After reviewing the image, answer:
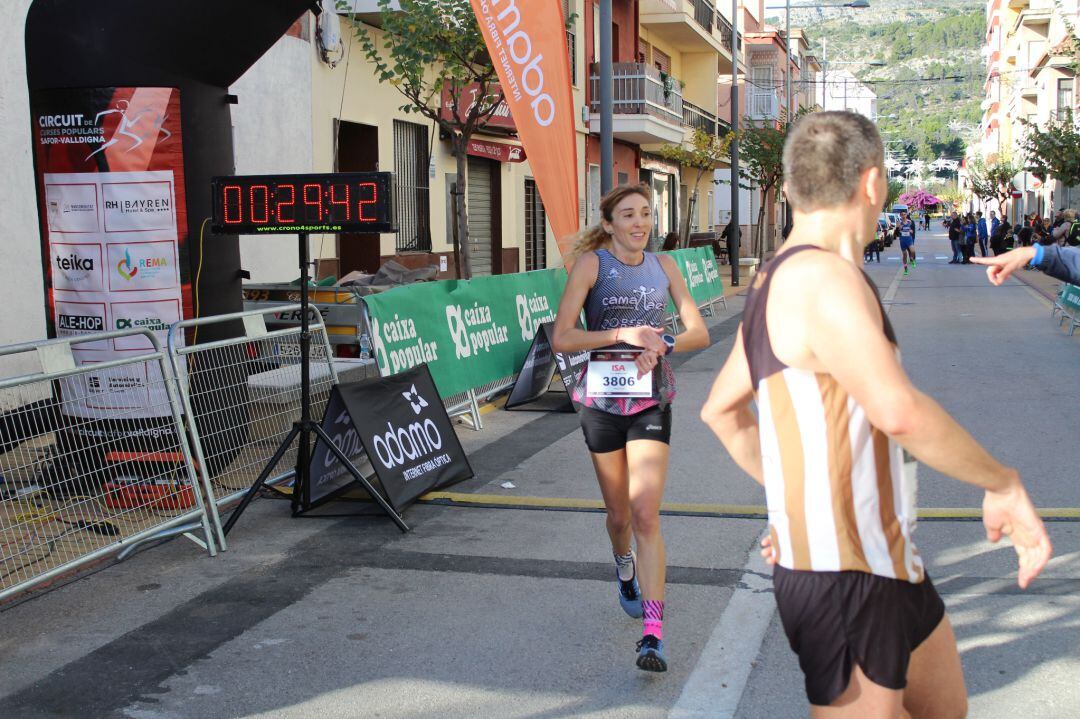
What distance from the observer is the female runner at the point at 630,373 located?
4.44 metres

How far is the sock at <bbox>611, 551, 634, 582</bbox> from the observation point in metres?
4.83

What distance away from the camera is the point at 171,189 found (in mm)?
7363

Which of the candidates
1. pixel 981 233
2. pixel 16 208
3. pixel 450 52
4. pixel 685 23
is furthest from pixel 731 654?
pixel 981 233

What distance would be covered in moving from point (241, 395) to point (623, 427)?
3219 millimetres

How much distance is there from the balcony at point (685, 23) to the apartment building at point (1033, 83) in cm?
1112

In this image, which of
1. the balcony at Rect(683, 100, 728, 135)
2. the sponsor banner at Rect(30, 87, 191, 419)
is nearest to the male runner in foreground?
the sponsor banner at Rect(30, 87, 191, 419)

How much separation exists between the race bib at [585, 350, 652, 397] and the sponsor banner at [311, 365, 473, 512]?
8.04 feet

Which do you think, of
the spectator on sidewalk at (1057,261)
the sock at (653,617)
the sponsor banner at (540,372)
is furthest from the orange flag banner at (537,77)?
the spectator on sidewalk at (1057,261)

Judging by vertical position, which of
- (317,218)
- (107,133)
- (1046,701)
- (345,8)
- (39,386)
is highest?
(345,8)

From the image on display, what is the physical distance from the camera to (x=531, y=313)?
11.4 meters

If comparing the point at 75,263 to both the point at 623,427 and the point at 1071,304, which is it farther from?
the point at 1071,304

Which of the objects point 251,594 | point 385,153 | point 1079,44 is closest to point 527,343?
point 251,594

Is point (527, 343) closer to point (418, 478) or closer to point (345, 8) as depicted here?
point (418, 478)

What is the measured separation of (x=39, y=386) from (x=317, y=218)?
5.58 feet
